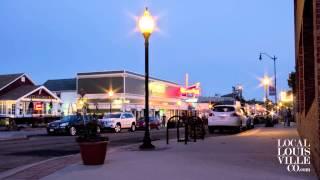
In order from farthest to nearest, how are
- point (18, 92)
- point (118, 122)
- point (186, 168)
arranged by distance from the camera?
point (18, 92) < point (118, 122) < point (186, 168)

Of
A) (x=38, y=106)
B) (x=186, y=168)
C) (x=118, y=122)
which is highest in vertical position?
(x=38, y=106)

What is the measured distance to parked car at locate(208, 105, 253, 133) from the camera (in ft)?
119

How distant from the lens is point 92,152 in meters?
14.5

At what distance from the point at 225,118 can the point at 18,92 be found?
41.1 metres

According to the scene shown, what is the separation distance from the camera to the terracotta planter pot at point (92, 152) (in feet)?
47.6

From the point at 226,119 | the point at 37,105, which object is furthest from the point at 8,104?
the point at 226,119

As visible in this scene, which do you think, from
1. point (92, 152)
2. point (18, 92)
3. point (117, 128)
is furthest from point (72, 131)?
point (18, 92)

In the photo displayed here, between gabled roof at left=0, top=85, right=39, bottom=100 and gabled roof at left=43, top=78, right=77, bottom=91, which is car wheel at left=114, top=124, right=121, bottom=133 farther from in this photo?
gabled roof at left=43, top=78, right=77, bottom=91

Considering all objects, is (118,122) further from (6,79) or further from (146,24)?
(6,79)

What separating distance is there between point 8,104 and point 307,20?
57.1m

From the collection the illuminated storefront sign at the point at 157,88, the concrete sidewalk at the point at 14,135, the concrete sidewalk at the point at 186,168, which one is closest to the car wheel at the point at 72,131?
the concrete sidewalk at the point at 14,135

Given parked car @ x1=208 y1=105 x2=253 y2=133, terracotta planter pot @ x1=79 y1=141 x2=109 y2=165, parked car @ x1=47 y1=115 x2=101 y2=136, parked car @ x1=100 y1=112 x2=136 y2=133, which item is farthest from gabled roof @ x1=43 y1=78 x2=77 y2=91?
terracotta planter pot @ x1=79 y1=141 x2=109 y2=165

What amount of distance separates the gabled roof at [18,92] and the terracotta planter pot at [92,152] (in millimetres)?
56056

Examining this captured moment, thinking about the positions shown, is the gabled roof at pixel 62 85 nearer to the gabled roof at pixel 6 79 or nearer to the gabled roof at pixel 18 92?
the gabled roof at pixel 6 79
